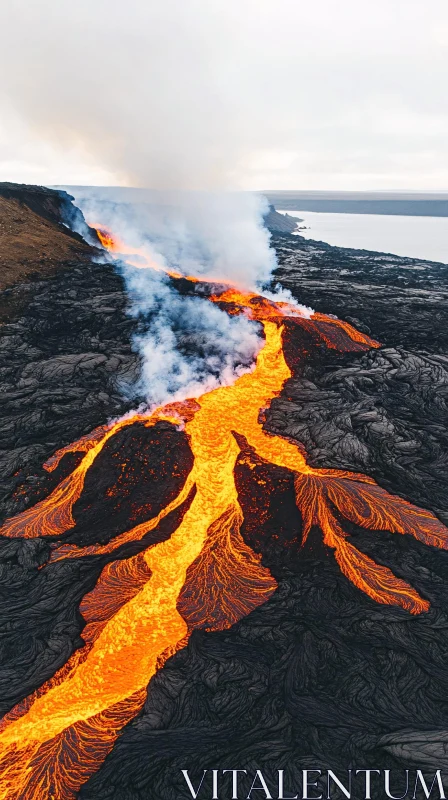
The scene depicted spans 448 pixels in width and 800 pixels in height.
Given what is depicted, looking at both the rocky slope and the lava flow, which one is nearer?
the lava flow

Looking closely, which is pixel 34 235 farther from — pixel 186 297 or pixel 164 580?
pixel 164 580

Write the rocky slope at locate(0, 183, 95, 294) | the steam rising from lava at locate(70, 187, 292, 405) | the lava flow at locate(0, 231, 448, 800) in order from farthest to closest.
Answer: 1. the rocky slope at locate(0, 183, 95, 294)
2. the steam rising from lava at locate(70, 187, 292, 405)
3. the lava flow at locate(0, 231, 448, 800)

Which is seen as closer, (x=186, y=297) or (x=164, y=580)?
(x=164, y=580)

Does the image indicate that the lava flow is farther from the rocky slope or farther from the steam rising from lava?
the rocky slope

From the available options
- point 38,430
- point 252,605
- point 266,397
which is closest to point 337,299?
point 266,397

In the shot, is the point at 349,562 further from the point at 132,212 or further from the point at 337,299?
the point at 132,212

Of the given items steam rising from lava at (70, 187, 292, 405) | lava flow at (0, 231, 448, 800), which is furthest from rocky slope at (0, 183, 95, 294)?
lava flow at (0, 231, 448, 800)

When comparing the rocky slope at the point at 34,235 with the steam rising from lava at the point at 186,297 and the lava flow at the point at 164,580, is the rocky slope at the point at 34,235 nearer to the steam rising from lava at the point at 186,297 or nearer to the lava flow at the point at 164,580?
the steam rising from lava at the point at 186,297

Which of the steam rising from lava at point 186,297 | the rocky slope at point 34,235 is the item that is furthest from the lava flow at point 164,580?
the rocky slope at point 34,235

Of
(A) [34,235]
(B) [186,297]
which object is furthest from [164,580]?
(A) [34,235]
